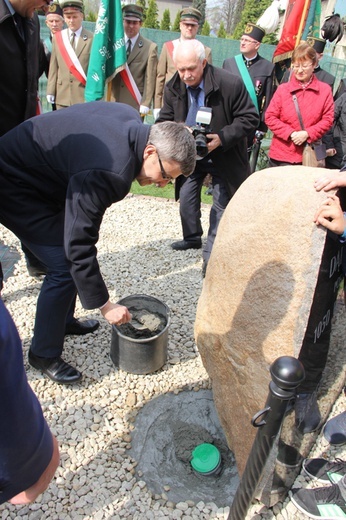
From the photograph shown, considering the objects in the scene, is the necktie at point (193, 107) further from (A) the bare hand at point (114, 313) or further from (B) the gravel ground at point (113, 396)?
(A) the bare hand at point (114, 313)

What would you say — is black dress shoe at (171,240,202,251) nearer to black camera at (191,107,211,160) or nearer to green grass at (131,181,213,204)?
black camera at (191,107,211,160)

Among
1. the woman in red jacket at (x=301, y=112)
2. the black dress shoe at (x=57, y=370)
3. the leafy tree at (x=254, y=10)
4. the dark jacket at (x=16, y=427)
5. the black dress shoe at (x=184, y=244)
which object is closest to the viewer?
the dark jacket at (x=16, y=427)

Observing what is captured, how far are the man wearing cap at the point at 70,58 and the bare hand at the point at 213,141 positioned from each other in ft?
10.1

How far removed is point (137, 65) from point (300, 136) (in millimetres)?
2862

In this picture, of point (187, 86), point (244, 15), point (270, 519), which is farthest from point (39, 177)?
point (244, 15)

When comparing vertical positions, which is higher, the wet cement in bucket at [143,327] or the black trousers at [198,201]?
the black trousers at [198,201]

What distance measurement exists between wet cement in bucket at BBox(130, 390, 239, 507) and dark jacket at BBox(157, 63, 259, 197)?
2.14 m

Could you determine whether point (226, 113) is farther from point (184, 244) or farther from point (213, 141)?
point (184, 244)

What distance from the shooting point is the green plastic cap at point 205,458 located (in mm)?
2451

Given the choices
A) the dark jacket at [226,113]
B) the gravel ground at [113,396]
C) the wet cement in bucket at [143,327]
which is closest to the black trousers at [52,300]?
the gravel ground at [113,396]

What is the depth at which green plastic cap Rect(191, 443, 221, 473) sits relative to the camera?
2.45 metres

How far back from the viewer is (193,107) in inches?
156

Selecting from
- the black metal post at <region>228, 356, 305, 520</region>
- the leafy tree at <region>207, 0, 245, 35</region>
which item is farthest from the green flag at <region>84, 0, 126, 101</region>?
the leafy tree at <region>207, 0, 245, 35</region>

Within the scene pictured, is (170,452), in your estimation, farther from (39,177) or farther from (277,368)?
(39,177)
